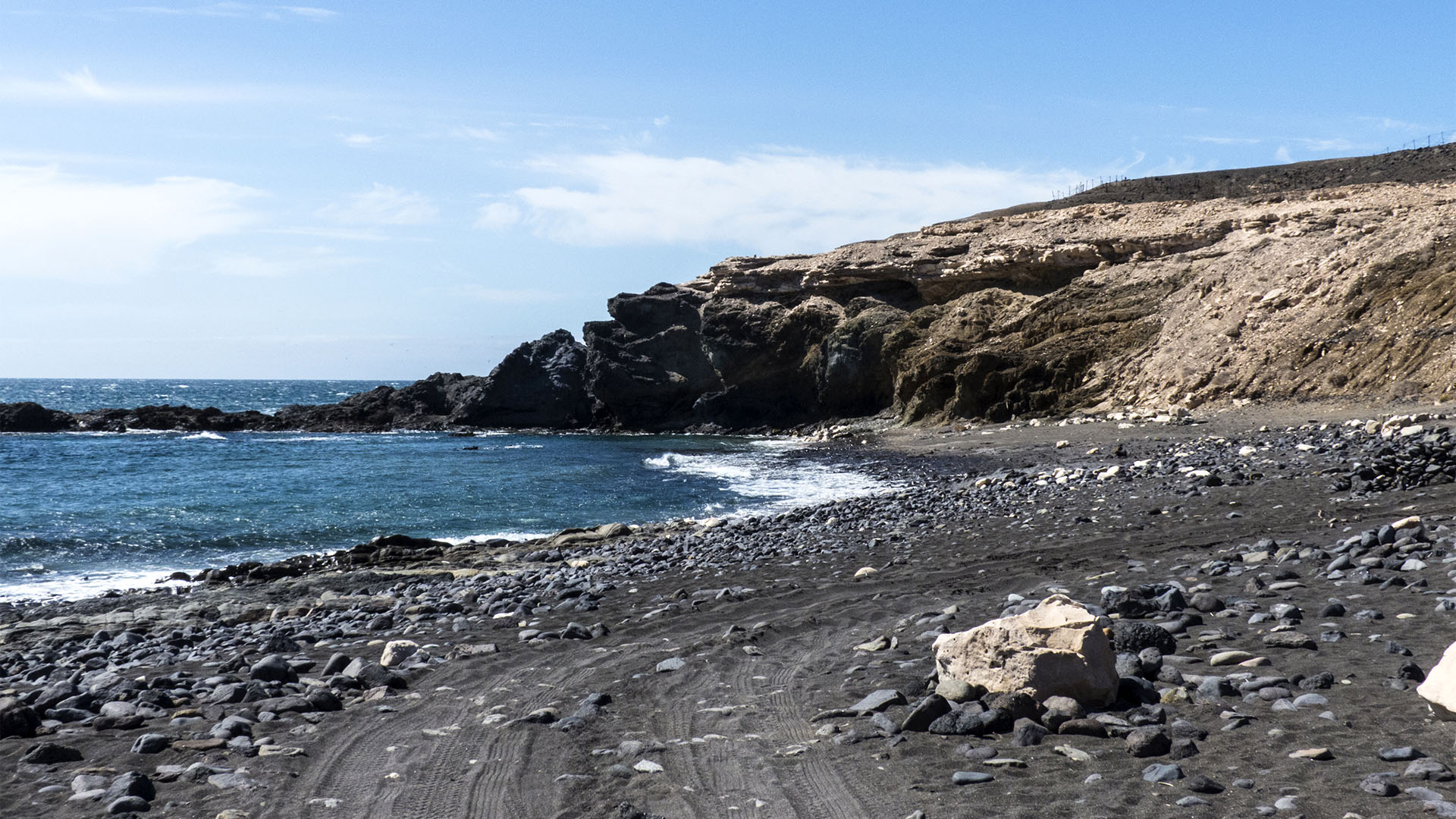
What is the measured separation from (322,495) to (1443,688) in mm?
25116

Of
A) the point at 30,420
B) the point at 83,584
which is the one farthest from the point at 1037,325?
the point at 30,420

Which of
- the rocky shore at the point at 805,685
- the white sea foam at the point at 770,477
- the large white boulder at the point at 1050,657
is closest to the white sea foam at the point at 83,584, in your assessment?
the rocky shore at the point at 805,685

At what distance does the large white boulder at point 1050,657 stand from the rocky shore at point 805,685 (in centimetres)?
8

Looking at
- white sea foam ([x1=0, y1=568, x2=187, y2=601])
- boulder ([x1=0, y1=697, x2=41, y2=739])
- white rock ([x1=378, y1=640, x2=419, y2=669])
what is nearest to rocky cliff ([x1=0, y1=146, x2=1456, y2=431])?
white rock ([x1=378, y1=640, x2=419, y2=669])

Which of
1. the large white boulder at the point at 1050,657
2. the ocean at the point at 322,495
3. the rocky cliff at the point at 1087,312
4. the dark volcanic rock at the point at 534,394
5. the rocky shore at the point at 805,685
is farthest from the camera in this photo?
the dark volcanic rock at the point at 534,394

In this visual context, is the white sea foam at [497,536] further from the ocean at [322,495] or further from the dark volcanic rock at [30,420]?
the dark volcanic rock at [30,420]

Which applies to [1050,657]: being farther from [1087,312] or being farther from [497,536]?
[1087,312]

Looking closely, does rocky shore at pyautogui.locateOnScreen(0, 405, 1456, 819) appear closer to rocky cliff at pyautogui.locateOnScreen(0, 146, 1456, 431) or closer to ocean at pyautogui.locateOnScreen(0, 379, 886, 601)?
ocean at pyautogui.locateOnScreen(0, 379, 886, 601)

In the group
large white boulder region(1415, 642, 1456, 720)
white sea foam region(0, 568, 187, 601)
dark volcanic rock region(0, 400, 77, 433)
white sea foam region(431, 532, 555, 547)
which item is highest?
dark volcanic rock region(0, 400, 77, 433)

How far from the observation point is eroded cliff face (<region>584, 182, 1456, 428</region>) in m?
27.1

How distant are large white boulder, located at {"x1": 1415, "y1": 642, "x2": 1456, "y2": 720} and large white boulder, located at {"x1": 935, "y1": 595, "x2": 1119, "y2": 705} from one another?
4.22 ft

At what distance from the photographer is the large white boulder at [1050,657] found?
15.3ft

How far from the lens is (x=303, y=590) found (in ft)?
41.9

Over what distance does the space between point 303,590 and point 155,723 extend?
7719 millimetres
